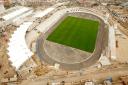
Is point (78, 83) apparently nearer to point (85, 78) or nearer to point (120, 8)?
point (85, 78)

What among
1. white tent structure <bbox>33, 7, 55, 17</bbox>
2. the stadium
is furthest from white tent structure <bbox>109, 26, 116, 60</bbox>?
white tent structure <bbox>33, 7, 55, 17</bbox>

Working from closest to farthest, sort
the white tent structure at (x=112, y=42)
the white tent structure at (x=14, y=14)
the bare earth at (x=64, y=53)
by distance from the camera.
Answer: the white tent structure at (x=112, y=42) < the bare earth at (x=64, y=53) < the white tent structure at (x=14, y=14)

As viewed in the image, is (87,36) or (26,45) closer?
(26,45)

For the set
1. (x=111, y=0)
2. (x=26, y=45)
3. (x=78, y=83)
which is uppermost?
(x=111, y=0)

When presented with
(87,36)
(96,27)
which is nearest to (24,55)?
(87,36)

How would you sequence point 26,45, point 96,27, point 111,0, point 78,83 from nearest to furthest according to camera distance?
1. point 78,83
2. point 26,45
3. point 96,27
4. point 111,0

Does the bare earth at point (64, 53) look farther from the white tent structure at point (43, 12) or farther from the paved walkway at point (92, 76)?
the white tent structure at point (43, 12)

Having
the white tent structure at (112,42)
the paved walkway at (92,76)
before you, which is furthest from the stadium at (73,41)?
the paved walkway at (92,76)
